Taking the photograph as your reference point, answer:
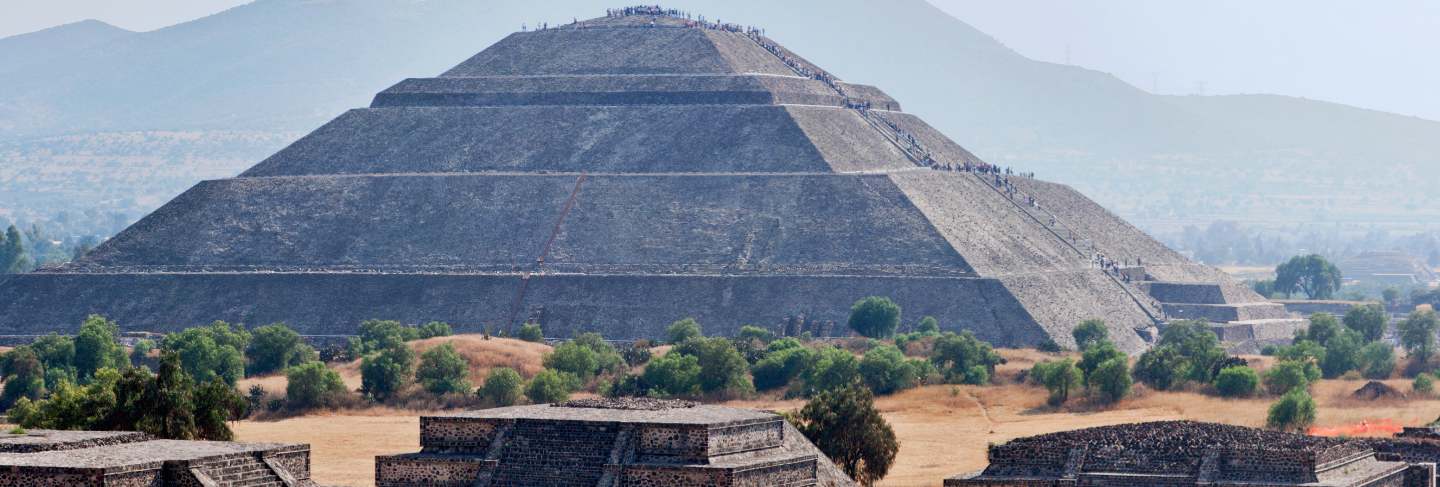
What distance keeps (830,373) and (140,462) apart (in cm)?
5562

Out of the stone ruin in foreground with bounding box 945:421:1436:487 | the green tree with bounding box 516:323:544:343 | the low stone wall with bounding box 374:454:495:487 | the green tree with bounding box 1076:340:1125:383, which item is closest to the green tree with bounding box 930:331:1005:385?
the green tree with bounding box 1076:340:1125:383

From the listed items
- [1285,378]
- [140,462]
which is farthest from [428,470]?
[1285,378]

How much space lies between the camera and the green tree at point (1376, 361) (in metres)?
116

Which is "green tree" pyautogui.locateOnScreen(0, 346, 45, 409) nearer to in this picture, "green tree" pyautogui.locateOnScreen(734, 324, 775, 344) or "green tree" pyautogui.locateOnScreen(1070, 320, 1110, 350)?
"green tree" pyautogui.locateOnScreen(734, 324, 775, 344)

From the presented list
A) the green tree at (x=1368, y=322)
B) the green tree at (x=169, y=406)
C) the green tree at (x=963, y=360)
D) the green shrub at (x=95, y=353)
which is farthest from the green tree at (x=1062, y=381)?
the green tree at (x=169, y=406)

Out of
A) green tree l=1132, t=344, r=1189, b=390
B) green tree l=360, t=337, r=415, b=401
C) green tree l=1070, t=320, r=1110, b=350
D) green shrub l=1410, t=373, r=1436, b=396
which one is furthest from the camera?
green tree l=1070, t=320, r=1110, b=350

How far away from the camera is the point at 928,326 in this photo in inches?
5064

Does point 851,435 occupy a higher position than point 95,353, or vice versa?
point 851,435

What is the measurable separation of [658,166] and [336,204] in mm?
16718

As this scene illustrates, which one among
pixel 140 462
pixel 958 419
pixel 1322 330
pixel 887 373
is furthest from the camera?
pixel 1322 330

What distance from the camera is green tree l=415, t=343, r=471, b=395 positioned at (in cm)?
10369

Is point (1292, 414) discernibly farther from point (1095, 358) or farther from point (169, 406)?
point (169, 406)

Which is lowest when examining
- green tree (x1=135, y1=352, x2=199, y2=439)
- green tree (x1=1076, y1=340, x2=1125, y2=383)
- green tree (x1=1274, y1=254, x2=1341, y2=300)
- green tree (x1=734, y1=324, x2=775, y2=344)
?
green tree (x1=1274, y1=254, x2=1341, y2=300)

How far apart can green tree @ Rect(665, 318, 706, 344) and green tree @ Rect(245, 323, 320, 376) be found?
15.4m
